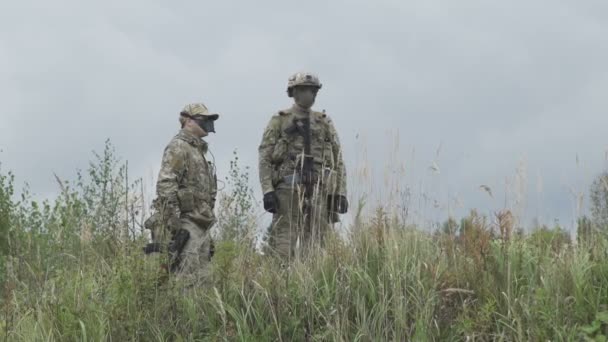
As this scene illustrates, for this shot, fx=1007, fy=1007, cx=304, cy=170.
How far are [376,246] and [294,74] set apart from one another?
2994mm

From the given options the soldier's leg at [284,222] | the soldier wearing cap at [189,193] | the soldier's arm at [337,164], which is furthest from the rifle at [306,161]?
Answer: the soldier wearing cap at [189,193]

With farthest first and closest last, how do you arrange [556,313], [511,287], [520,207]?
1. [520,207]
2. [511,287]
3. [556,313]

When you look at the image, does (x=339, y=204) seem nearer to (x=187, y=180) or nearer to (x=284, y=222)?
(x=284, y=222)

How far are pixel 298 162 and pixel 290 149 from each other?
155 mm

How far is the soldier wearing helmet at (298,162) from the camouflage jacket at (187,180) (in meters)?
0.67

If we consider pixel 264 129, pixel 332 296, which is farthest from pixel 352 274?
pixel 264 129

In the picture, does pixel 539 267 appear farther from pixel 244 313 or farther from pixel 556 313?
pixel 244 313

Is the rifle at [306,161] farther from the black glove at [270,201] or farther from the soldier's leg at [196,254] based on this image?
the soldier's leg at [196,254]

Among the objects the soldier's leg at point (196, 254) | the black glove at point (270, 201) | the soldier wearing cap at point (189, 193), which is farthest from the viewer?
the black glove at point (270, 201)

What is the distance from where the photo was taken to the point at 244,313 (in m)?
6.63

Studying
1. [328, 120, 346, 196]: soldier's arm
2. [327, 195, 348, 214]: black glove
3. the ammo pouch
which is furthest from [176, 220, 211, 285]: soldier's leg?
[328, 120, 346, 196]: soldier's arm

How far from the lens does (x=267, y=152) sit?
930 cm

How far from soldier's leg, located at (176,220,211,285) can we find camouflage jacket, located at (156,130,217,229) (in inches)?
2.8

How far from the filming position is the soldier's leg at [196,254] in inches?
322
